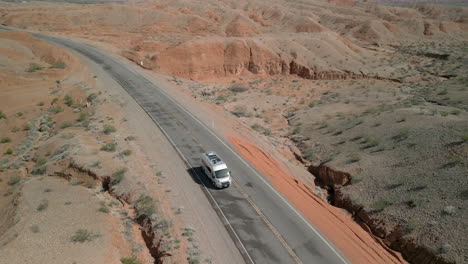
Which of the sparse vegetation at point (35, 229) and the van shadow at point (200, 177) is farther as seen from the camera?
the van shadow at point (200, 177)

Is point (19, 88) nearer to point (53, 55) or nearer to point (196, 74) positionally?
point (53, 55)

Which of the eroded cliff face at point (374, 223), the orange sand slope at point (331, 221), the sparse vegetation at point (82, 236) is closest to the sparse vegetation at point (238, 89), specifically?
the eroded cliff face at point (374, 223)

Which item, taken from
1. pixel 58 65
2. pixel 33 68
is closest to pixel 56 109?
pixel 58 65

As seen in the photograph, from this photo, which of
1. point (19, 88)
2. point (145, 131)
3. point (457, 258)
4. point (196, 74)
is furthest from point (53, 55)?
point (457, 258)

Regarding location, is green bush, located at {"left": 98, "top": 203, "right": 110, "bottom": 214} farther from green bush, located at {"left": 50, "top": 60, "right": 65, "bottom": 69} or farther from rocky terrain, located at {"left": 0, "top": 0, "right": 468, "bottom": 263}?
green bush, located at {"left": 50, "top": 60, "right": 65, "bottom": 69}

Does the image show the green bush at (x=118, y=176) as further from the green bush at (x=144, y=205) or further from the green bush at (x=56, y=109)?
the green bush at (x=56, y=109)
